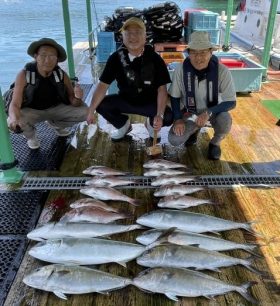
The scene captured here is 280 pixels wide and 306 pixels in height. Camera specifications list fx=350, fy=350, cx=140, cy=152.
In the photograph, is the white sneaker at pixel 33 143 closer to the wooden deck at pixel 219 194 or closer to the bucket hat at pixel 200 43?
the wooden deck at pixel 219 194

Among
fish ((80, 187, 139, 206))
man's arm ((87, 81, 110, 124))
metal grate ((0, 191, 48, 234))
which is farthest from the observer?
man's arm ((87, 81, 110, 124))

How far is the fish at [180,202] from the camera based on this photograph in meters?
2.82

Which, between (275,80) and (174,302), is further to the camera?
(275,80)

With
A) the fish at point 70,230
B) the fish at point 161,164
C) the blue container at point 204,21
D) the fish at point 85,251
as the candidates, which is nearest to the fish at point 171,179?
the fish at point 161,164

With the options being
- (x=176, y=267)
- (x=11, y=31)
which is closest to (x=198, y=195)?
(x=176, y=267)

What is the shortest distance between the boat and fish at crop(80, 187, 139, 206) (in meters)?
0.06

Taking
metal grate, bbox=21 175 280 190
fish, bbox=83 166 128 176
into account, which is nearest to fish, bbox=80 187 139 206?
metal grate, bbox=21 175 280 190

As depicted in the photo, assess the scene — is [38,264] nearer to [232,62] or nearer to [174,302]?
[174,302]

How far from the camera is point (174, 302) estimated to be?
202 centimetres

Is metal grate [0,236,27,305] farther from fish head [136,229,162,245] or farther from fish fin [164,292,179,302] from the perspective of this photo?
fish fin [164,292,179,302]

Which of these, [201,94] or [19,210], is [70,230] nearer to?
[19,210]

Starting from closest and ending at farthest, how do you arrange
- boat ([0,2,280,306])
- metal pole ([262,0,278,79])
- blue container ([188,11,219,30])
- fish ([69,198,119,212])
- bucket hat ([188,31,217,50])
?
1. boat ([0,2,280,306])
2. fish ([69,198,119,212])
3. bucket hat ([188,31,217,50])
4. metal pole ([262,0,278,79])
5. blue container ([188,11,219,30])

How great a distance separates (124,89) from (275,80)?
3.70m

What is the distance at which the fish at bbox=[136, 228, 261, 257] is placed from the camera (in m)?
2.32
